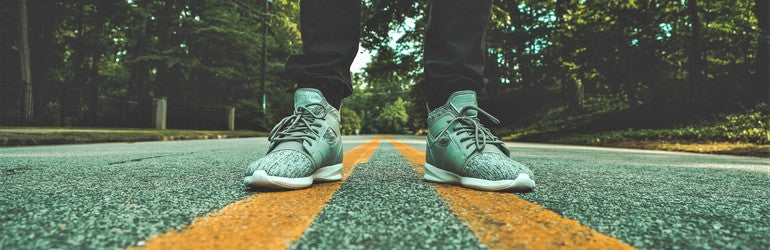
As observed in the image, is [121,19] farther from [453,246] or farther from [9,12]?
[453,246]

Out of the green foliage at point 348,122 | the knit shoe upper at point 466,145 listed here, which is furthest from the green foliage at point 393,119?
the knit shoe upper at point 466,145

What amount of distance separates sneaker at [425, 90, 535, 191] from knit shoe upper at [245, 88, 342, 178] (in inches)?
14.1

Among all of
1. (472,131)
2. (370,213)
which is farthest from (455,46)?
(370,213)

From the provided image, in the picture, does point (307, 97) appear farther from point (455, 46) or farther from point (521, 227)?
point (521, 227)

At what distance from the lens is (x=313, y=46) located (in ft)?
5.57

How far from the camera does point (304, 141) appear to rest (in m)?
1.42

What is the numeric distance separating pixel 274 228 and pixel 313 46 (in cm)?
108

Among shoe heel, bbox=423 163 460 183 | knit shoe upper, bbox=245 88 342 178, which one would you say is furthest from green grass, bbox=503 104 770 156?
knit shoe upper, bbox=245 88 342 178

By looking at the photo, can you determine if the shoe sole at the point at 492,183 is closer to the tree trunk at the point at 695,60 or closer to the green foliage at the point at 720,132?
the green foliage at the point at 720,132

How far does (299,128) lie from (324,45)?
382 millimetres

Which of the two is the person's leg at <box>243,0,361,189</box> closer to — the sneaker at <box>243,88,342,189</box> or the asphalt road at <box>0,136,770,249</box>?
the sneaker at <box>243,88,342,189</box>

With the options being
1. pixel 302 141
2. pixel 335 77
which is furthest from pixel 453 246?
pixel 335 77

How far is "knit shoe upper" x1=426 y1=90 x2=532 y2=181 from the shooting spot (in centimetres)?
131

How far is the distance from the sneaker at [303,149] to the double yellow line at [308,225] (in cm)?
14
